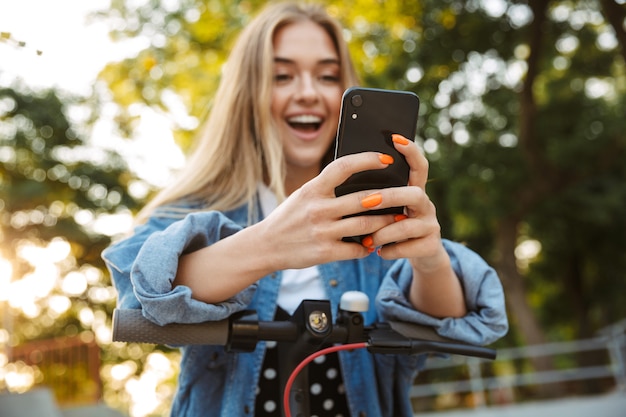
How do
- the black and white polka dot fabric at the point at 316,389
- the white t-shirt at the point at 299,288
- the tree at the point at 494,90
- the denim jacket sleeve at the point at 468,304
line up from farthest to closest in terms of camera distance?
the tree at the point at 494,90, the white t-shirt at the point at 299,288, the black and white polka dot fabric at the point at 316,389, the denim jacket sleeve at the point at 468,304

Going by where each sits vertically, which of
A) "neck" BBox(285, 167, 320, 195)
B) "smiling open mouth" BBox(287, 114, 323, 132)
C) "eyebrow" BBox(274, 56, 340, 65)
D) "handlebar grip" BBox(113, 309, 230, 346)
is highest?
"eyebrow" BBox(274, 56, 340, 65)

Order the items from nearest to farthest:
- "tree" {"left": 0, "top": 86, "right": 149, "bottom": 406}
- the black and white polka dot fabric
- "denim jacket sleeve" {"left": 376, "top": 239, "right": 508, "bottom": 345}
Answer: "denim jacket sleeve" {"left": 376, "top": 239, "right": 508, "bottom": 345} < the black and white polka dot fabric < "tree" {"left": 0, "top": 86, "right": 149, "bottom": 406}

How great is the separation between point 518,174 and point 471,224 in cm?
134

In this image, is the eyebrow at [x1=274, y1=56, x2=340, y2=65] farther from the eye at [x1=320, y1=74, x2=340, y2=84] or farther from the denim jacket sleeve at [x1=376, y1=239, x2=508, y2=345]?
the denim jacket sleeve at [x1=376, y1=239, x2=508, y2=345]

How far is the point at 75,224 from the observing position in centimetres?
1362

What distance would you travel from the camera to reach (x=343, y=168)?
1.04 meters

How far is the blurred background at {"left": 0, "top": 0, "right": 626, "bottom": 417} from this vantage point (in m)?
7.91

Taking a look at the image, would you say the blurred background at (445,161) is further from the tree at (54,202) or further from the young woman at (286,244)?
the young woman at (286,244)

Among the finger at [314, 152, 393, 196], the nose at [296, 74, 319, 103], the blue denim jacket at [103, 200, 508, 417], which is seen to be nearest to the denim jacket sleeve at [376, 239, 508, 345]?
the blue denim jacket at [103, 200, 508, 417]

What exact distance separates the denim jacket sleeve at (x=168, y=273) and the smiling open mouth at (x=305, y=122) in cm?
55

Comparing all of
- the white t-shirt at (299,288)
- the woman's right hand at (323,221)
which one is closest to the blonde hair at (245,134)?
the white t-shirt at (299,288)

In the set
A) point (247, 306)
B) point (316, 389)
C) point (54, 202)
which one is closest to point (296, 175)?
point (247, 306)

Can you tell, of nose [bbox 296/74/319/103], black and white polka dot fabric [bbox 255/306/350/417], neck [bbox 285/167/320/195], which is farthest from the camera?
neck [bbox 285/167/320/195]

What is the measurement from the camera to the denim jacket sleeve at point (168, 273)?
1.10 m
